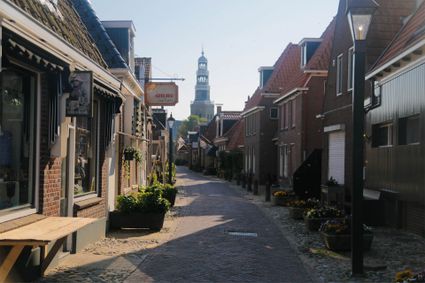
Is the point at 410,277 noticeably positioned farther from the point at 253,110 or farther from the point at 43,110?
the point at 253,110

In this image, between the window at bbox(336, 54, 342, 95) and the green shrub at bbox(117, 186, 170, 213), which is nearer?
the green shrub at bbox(117, 186, 170, 213)

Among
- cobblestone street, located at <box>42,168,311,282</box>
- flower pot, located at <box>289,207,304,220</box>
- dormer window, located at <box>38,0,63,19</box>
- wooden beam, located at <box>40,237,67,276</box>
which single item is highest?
dormer window, located at <box>38,0,63,19</box>

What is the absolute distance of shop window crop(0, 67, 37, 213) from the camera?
7.54 meters

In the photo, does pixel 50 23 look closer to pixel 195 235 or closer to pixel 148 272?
pixel 148 272

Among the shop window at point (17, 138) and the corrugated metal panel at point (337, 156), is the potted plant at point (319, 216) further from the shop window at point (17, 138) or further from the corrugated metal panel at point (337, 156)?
the shop window at point (17, 138)

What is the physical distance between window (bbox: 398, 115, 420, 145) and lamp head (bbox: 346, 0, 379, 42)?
5.73m

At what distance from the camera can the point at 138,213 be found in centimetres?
1424

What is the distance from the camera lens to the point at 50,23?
908 cm

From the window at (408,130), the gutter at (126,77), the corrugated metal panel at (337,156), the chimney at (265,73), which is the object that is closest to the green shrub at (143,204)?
the gutter at (126,77)

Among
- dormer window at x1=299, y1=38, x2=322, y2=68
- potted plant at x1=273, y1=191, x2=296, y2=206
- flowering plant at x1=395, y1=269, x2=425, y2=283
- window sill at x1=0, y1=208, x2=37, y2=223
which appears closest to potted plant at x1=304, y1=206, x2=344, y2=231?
flowering plant at x1=395, y1=269, x2=425, y2=283

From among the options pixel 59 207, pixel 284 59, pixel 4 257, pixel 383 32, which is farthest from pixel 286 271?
pixel 284 59

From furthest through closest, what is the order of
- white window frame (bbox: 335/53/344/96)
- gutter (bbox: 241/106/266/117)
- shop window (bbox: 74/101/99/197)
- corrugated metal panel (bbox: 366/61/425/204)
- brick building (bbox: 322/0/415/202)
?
gutter (bbox: 241/106/266/117), white window frame (bbox: 335/53/344/96), brick building (bbox: 322/0/415/202), corrugated metal panel (bbox: 366/61/425/204), shop window (bbox: 74/101/99/197)

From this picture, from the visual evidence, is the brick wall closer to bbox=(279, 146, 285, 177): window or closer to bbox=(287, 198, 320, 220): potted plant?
bbox=(287, 198, 320, 220): potted plant

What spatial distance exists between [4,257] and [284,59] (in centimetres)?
3467
